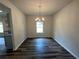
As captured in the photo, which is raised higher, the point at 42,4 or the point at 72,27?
the point at 42,4

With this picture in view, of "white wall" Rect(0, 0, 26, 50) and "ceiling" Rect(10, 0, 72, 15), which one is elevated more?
"ceiling" Rect(10, 0, 72, 15)

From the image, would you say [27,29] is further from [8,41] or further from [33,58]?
[33,58]

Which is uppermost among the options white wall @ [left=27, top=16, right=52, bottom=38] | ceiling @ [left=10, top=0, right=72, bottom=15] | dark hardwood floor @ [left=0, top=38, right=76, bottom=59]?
ceiling @ [left=10, top=0, right=72, bottom=15]

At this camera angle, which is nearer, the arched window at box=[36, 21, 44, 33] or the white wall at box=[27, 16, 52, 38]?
the white wall at box=[27, 16, 52, 38]

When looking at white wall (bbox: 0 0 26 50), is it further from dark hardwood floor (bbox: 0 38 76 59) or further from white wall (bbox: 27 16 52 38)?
white wall (bbox: 27 16 52 38)

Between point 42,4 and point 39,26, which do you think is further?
point 39,26

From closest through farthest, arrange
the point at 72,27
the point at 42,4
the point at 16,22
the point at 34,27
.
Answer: the point at 72,27 < the point at 42,4 < the point at 16,22 < the point at 34,27

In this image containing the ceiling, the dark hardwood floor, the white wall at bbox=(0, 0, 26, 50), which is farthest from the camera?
the white wall at bbox=(0, 0, 26, 50)

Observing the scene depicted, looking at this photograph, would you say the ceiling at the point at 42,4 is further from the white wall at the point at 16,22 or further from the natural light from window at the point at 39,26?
the natural light from window at the point at 39,26

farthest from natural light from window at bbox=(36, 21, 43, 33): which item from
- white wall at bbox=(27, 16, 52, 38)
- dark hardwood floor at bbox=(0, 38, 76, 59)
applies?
dark hardwood floor at bbox=(0, 38, 76, 59)

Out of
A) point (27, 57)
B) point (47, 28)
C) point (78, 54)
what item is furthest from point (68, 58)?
point (47, 28)

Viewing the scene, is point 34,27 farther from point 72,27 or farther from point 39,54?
point 72,27

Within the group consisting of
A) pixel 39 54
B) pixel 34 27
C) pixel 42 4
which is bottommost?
pixel 39 54

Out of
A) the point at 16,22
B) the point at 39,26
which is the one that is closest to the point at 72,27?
the point at 16,22
